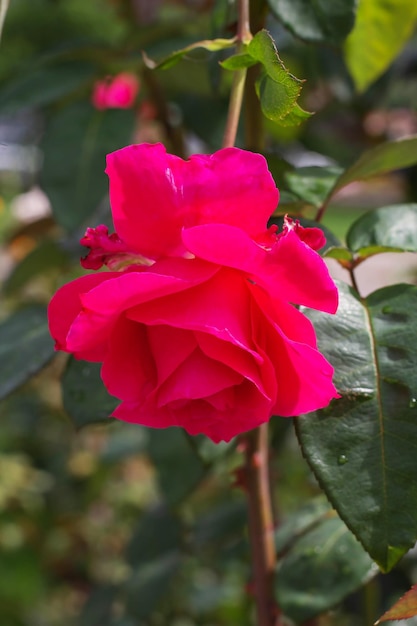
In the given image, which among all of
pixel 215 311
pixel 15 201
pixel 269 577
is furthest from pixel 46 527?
pixel 215 311

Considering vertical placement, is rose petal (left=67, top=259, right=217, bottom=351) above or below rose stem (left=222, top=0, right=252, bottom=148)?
below

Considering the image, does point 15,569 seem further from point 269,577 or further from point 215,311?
point 215,311

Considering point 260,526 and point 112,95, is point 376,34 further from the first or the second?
point 260,526

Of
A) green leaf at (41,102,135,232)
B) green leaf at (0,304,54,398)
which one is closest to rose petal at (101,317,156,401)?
green leaf at (0,304,54,398)

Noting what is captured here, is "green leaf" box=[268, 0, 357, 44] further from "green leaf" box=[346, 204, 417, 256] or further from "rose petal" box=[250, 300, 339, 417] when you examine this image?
"rose petal" box=[250, 300, 339, 417]

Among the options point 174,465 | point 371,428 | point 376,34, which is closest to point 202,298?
point 371,428
